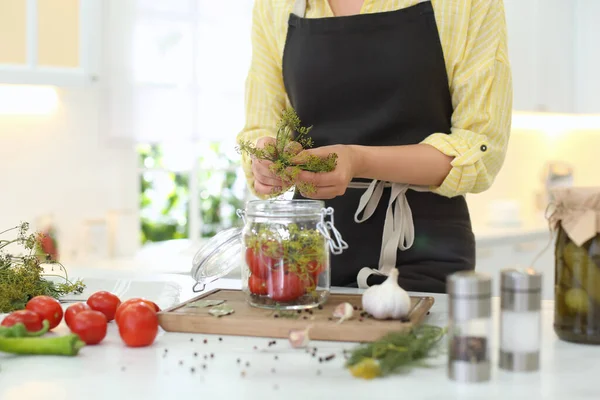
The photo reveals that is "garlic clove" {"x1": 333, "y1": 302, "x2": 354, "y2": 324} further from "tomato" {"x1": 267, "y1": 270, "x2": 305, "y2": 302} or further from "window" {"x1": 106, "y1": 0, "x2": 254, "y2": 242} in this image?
"window" {"x1": 106, "y1": 0, "x2": 254, "y2": 242}

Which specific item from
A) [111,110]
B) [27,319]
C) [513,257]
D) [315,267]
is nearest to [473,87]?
[315,267]

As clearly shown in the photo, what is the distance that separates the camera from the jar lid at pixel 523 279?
0.99m

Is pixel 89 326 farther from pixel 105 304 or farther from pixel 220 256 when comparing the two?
pixel 220 256

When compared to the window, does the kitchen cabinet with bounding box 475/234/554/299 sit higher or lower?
lower

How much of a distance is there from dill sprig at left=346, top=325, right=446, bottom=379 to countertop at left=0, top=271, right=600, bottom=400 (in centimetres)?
1

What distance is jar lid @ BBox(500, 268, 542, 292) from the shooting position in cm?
99

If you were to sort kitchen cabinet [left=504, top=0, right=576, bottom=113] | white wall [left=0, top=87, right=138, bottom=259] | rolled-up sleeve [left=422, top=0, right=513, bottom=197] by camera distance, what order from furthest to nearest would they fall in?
kitchen cabinet [left=504, top=0, right=576, bottom=113], white wall [left=0, top=87, right=138, bottom=259], rolled-up sleeve [left=422, top=0, right=513, bottom=197]

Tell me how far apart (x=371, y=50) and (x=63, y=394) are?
3.34ft

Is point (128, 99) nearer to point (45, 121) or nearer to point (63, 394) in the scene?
point (45, 121)

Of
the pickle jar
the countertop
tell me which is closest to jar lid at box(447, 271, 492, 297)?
the countertop

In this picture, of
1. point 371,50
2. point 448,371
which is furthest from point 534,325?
point 371,50

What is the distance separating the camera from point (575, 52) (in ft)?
14.1

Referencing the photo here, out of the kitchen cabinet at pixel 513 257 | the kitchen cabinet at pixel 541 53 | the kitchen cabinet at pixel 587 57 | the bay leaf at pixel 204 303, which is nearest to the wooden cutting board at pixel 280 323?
the bay leaf at pixel 204 303

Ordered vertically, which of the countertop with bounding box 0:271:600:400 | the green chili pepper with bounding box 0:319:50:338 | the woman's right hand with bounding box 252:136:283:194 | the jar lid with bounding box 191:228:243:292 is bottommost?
the countertop with bounding box 0:271:600:400
